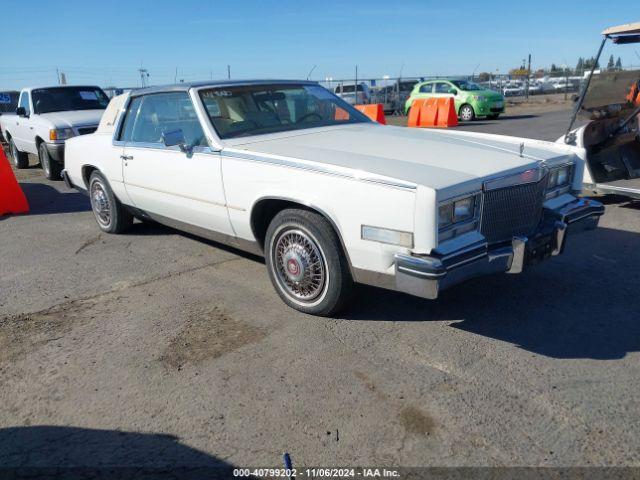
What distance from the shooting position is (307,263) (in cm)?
382

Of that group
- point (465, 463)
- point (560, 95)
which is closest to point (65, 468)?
point (465, 463)

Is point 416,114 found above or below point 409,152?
below

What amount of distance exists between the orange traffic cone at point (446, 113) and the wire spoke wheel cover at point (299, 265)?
50.6ft

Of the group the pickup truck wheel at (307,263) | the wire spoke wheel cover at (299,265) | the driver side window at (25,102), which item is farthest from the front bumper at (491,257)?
the driver side window at (25,102)

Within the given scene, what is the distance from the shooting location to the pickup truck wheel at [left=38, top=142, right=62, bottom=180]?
1019 cm

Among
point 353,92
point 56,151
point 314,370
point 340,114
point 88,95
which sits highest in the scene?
point 88,95

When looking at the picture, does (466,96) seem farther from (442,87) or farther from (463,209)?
(463,209)

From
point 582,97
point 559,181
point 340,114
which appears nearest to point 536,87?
point 582,97

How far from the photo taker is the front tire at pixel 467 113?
2041 cm

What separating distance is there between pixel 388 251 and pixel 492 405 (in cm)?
102

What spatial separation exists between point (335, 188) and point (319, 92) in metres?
2.23

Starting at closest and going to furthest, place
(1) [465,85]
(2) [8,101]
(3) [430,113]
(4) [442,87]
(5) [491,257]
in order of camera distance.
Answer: (5) [491,257], (3) [430,113], (2) [8,101], (1) [465,85], (4) [442,87]

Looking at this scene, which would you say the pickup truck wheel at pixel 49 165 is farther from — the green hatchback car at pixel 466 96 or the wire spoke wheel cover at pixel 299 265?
the green hatchback car at pixel 466 96

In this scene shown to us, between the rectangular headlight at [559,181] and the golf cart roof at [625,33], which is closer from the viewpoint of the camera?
the rectangular headlight at [559,181]
